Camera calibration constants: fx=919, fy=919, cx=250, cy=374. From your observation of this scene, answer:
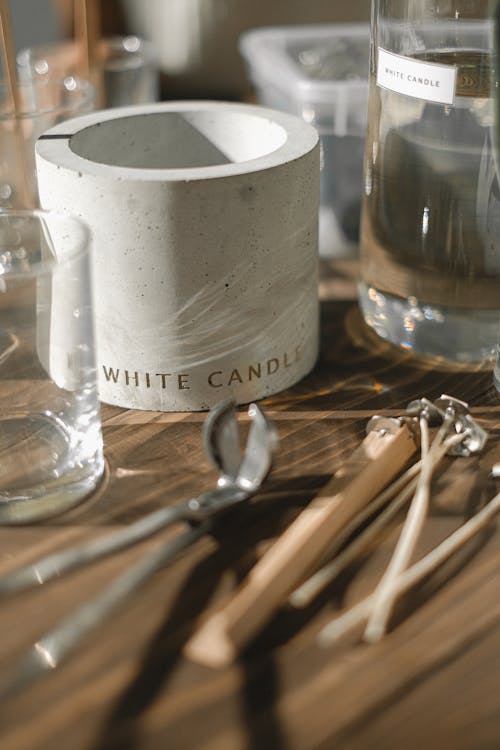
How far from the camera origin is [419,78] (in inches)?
17.9

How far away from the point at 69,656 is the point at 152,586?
0.05 metres

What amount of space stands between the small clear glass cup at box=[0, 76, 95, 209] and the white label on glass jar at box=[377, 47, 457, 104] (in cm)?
23

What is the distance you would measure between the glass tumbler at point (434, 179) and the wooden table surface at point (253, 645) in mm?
89

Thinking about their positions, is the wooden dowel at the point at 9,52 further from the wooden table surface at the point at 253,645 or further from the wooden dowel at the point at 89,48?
the wooden table surface at the point at 253,645

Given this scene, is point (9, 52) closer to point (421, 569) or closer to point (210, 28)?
point (421, 569)

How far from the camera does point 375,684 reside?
1.04 feet

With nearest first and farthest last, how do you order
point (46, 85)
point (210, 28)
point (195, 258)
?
point (195, 258) < point (46, 85) < point (210, 28)

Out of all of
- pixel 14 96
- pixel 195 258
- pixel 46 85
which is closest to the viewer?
pixel 195 258

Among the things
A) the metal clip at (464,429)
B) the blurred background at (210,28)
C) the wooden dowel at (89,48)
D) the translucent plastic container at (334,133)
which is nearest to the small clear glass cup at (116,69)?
the wooden dowel at (89,48)

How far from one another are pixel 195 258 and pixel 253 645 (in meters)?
0.19

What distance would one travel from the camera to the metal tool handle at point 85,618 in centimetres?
32


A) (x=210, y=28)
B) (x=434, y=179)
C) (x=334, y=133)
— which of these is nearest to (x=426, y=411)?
(x=434, y=179)

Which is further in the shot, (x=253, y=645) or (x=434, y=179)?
(x=434, y=179)

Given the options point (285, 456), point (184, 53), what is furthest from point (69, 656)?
point (184, 53)
